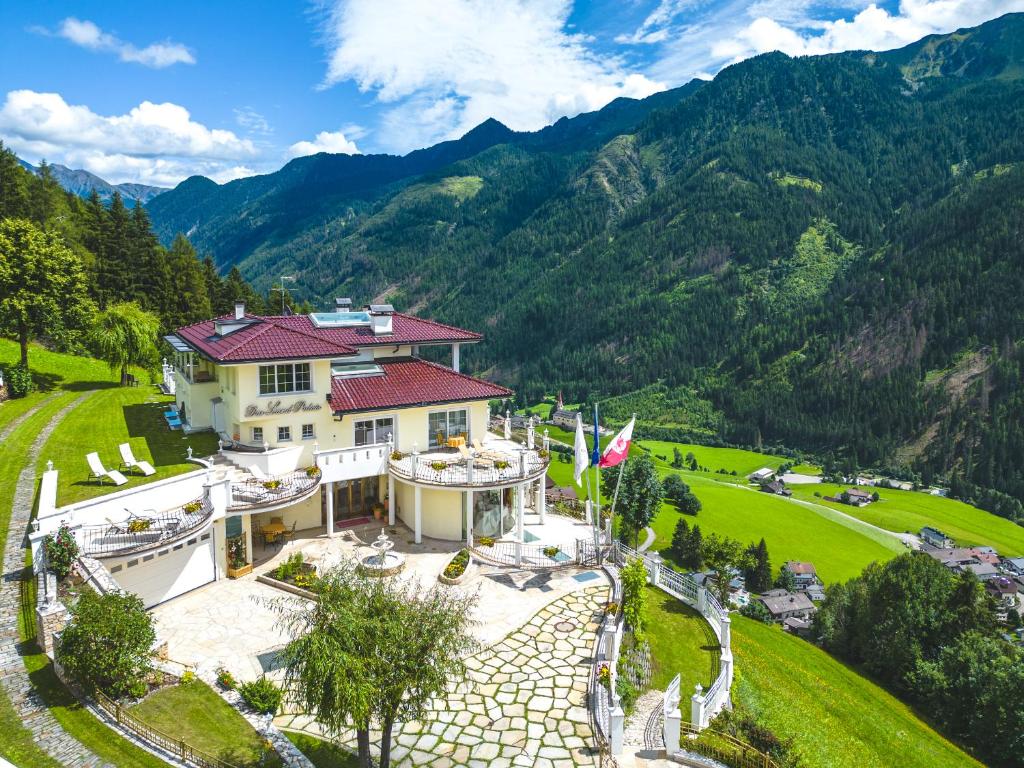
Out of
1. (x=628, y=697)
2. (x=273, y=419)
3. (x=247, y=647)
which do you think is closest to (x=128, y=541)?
(x=247, y=647)

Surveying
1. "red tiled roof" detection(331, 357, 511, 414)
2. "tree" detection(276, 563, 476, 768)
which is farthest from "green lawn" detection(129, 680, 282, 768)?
"red tiled roof" detection(331, 357, 511, 414)

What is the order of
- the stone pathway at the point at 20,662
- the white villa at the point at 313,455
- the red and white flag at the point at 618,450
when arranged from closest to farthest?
1. the stone pathway at the point at 20,662
2. the white villa at the point at 313,455
3. the red and white flag at the point at 618,450

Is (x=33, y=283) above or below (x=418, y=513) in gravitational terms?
above

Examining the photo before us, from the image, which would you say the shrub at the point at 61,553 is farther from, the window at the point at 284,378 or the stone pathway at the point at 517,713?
the window at the point at 284,378

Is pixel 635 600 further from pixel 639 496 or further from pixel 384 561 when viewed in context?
pixel 639 496

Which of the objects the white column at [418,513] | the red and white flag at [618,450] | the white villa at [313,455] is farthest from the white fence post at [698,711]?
the white column at [418,513]

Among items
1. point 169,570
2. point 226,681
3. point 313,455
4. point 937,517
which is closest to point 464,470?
point 313,455

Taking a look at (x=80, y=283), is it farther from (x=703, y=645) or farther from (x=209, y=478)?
(x=703, y=645)
